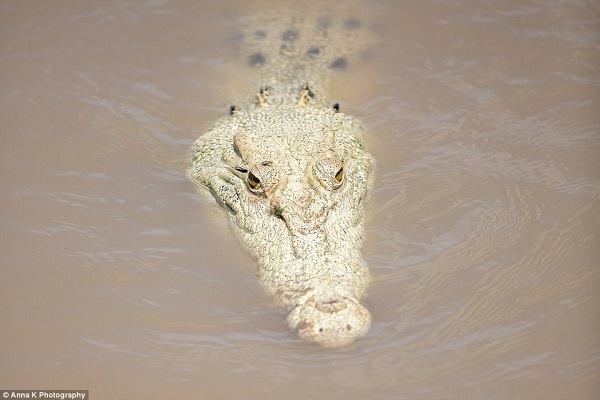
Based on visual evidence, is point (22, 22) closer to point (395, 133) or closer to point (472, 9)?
point (395, 133)

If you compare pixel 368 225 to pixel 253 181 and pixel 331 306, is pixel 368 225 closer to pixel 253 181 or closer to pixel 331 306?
pixel 253 181

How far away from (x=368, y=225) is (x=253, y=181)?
3.03 feet

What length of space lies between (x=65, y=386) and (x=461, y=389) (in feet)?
7.43

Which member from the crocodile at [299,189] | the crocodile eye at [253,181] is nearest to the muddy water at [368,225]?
the crocodile at [299,189]

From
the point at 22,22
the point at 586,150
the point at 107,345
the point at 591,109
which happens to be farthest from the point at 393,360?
the point at 22,22

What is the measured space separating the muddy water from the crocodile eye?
463mm

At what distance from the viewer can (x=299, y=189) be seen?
5.30m

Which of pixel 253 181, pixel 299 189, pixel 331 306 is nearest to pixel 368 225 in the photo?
pixel 299 189

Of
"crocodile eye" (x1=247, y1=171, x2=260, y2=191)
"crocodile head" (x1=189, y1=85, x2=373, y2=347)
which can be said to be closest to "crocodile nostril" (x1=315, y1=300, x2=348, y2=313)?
"crocodile head" (x1=189, y1=85, x2=373, y2=347)

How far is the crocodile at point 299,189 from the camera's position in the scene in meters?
4.59

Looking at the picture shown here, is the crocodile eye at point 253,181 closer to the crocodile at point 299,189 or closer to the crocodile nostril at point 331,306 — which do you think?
the crocodile at point 299,189

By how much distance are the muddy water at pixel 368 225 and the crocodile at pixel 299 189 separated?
6.8 inches

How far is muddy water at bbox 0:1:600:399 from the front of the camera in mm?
4508

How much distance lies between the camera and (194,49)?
8055mm
